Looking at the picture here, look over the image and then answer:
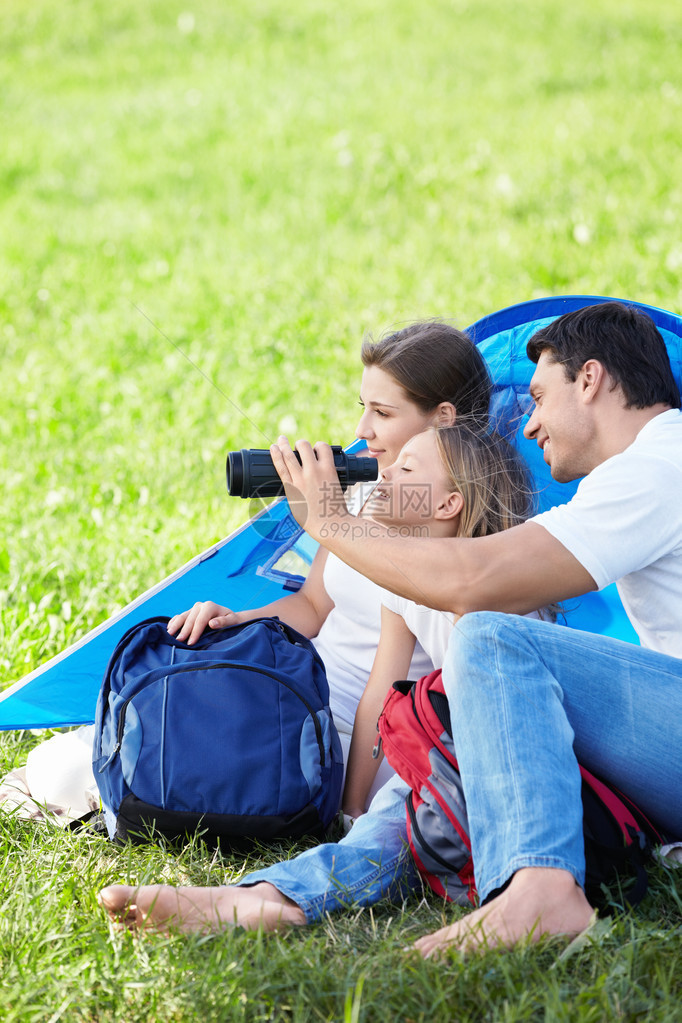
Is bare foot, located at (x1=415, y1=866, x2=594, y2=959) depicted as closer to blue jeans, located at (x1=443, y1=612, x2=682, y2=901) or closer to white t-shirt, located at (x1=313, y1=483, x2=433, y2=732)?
blue jeans, located at (x1=443, y1=612, x2=682, y2=901)

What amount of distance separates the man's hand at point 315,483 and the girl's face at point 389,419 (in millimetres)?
452

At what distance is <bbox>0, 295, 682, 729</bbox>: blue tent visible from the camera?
6.88 ft

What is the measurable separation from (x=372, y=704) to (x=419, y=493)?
411 millimetres

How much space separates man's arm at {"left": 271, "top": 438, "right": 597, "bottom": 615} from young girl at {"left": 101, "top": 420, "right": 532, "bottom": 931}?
0.17 ft

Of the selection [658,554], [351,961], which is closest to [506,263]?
[658,554]

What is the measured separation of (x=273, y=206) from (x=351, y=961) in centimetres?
524

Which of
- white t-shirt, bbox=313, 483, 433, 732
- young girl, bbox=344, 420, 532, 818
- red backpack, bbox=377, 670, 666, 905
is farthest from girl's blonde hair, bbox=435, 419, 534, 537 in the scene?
red backpack, bbox=377, 670, 666, 905

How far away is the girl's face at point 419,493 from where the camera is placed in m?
1.76

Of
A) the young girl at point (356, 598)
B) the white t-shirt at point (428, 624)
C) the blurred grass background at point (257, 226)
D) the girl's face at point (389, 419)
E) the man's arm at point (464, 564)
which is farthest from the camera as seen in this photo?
the blurred grass background at point (257, 226)

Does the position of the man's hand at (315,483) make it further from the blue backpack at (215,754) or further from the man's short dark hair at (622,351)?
the man's short dark hair at (622,351)

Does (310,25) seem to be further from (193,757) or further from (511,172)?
(193,757)

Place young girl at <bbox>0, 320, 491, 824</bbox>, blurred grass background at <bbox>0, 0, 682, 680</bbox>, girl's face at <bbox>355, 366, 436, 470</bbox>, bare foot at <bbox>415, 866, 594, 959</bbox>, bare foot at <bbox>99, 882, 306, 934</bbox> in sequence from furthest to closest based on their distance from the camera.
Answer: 1. blurred grass background at <bbox>0, 0, 682, 680</bbox>
2. girl's face at <bbox>355, 366, 436, 470</bbox>
3. young girl at <bbox>0, 320, 491, 824</bbox>
4. bare foot at <bbox>99, 882, 306, 934</bbox>
5. bare foot at <bbox>415, 866, 594, 959</bbox>

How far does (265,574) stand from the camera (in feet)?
7.94

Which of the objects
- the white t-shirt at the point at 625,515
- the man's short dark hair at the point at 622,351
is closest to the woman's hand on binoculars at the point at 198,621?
the white t-shirt at the point at 625,515
